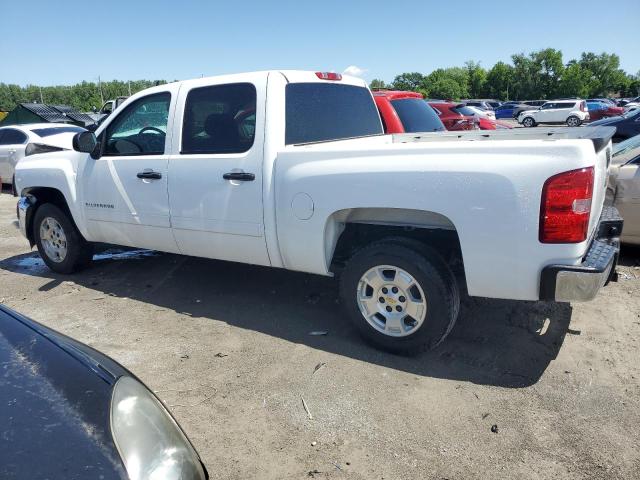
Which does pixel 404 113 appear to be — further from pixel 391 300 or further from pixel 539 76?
pixel 539 76

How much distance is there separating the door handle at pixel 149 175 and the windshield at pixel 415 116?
385 centimetres

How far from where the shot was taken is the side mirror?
4.83 meters

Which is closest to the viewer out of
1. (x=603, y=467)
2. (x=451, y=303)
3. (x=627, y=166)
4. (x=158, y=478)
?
(x=158, y=478)

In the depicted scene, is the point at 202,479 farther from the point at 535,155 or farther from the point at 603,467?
the point at 535,155

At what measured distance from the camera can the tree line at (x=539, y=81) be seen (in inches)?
2970

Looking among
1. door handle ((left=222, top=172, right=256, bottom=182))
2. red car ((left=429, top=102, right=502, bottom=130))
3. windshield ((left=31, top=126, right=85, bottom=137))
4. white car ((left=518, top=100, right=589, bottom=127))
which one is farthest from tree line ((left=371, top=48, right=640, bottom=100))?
door handle ((left=222, top=172, right=256, bottom=182))

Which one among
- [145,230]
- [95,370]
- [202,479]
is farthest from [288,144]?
[202,479]

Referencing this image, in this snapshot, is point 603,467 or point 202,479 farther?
point 603,467

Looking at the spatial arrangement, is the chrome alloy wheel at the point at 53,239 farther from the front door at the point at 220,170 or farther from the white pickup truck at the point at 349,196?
the front door at the point at 220,170

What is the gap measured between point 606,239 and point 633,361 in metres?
0.86

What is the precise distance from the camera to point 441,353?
147 inches

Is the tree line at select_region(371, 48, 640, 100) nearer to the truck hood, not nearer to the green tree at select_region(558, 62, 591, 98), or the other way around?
the green tree at select_region(558, 62, 591, 98)

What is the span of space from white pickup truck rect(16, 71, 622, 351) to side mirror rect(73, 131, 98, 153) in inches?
0.5

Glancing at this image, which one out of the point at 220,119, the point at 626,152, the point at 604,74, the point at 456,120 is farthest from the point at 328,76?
the point at 604,74
